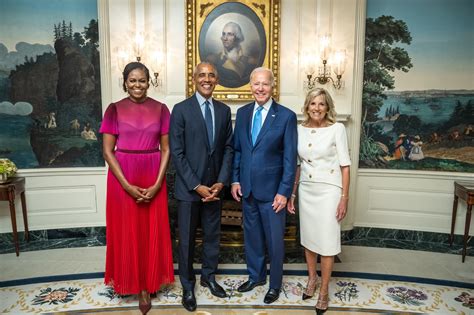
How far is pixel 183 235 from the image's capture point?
273 centimetres

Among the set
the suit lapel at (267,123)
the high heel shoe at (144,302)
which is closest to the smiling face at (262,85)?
the suit lapel at (267,123)

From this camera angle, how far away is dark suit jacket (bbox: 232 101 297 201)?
2.61 m

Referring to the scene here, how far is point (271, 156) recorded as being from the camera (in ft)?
8.65

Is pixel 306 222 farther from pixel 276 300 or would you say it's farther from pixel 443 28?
pixel 443 28

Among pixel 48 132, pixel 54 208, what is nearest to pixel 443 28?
pixel 48 132

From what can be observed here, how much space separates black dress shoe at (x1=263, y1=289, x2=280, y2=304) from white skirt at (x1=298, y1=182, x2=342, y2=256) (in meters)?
0.48

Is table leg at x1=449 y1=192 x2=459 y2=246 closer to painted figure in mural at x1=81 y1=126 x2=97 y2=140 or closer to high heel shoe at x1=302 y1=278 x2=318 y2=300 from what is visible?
high heel shoe at x1=302 y1=278 x2=318 y2=300

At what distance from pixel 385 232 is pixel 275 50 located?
2.58m

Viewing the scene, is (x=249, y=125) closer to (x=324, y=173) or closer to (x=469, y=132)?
(x=324, y=173)

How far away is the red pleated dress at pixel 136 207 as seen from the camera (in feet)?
8.38

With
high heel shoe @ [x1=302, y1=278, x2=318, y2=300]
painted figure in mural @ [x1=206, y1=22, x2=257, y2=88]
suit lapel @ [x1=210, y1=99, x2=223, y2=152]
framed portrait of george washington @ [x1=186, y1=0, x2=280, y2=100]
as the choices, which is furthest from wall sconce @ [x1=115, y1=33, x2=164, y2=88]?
high heel shoe @ [x1=302, y1=278, x2=318, y2=300]

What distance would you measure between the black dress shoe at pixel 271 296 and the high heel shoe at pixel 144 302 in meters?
0.90

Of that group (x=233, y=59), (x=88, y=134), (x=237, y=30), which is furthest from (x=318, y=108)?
(x=88, y=134)

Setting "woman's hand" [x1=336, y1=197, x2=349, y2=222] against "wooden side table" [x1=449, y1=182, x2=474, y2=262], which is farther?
"wooden side table" [x1=449, y1=182, x2=474, y2=262]
